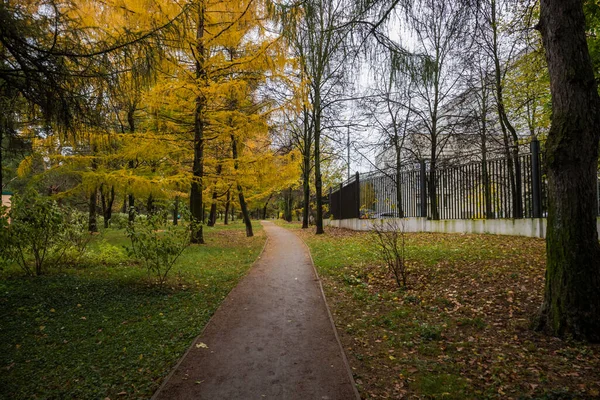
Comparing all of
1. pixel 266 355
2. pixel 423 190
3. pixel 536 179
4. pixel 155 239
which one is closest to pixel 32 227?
pixel 155 239

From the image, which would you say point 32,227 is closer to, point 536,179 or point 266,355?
point 266,355

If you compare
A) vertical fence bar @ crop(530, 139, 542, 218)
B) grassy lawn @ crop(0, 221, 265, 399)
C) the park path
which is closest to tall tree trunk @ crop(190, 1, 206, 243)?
grassy lawn @ crop(0, 221, 265, 399)

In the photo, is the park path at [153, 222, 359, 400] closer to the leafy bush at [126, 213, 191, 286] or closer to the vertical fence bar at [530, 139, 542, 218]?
the leafy bush at [126, 213, 191, 286]

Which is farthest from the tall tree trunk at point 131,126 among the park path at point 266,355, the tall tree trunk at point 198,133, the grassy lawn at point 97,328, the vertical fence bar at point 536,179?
the vertical fence bar at point 536,179

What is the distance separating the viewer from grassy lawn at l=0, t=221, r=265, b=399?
3137mm

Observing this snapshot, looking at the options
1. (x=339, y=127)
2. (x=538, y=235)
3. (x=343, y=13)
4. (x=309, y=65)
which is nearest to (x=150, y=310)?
(x=309, y=65)

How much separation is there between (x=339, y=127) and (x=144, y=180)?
962 cm

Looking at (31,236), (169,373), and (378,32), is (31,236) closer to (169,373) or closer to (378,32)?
(169,373)

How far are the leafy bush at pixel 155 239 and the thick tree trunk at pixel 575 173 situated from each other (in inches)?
224

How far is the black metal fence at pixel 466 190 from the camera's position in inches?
347

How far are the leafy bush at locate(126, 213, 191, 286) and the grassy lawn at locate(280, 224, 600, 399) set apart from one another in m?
3.04

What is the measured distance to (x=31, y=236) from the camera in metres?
6.32

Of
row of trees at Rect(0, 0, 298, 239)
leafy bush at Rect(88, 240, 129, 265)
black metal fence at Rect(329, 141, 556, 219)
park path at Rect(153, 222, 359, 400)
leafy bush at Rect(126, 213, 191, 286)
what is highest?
row of trees at Rect(0, 0, 298, 239)

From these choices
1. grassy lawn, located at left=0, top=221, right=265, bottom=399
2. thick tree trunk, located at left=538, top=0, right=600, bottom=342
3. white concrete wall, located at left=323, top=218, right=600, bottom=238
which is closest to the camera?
grassy lawn, located at left=0, top=221, right=265, bottom=399
